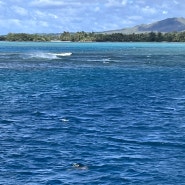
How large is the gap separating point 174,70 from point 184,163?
6734cm

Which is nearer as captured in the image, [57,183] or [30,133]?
[57,183]

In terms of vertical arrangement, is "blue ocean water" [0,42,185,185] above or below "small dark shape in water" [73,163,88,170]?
below

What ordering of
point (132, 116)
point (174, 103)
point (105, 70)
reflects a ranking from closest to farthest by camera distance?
point (132, 116) < point (174, 103) < point (105, 70)

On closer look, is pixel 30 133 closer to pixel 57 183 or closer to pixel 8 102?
pixel 57 183

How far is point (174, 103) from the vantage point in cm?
5066

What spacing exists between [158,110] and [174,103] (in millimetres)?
4843

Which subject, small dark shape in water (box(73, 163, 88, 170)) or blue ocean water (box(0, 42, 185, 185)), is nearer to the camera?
blue ocean water (box(0, 42, 185, 185))

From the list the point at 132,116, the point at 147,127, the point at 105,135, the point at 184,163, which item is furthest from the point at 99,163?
the point at 132,116

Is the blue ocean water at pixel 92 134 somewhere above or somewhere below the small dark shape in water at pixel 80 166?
below

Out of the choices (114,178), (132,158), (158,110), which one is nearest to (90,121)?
(158,110)

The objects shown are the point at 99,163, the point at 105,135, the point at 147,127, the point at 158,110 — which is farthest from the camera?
the point at 158,110

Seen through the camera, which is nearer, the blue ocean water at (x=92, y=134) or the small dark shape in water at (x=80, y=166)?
the blue ocean water at (x=92, y=134)

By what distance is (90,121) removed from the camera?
135ft

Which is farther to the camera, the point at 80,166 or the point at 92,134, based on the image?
the point at 92,134
